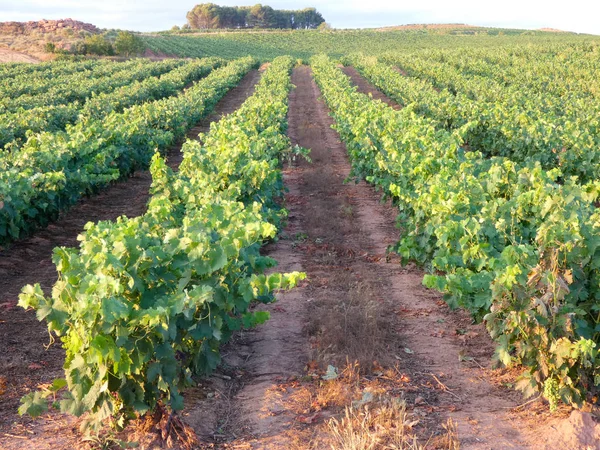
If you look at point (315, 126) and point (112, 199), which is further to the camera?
point (315, 126)

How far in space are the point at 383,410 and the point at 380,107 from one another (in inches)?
560

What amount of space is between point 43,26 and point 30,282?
3361 inches

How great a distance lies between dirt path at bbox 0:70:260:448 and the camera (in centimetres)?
561

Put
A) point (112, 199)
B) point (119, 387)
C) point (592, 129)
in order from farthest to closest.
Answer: point (592, 129)
point (112, 199)
point (119, 387)

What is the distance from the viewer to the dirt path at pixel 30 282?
5.61 m

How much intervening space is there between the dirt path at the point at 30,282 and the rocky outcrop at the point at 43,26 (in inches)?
2951

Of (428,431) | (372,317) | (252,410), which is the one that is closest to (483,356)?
(372,317)

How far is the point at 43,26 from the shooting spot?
84.2 m

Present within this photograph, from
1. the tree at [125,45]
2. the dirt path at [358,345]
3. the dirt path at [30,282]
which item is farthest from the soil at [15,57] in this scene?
the dirt path at [358,345]

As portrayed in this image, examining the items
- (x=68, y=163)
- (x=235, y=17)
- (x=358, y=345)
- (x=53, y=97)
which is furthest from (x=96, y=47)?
(x=235, y=17)

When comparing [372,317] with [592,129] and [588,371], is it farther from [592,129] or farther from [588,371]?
[592,129]

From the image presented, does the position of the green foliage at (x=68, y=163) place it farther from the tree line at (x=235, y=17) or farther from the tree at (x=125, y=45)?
the tree line at (x=235, y=17)

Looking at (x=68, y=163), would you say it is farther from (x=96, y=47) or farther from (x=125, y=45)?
(x=125, y=45)

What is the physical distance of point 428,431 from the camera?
5.03 m
